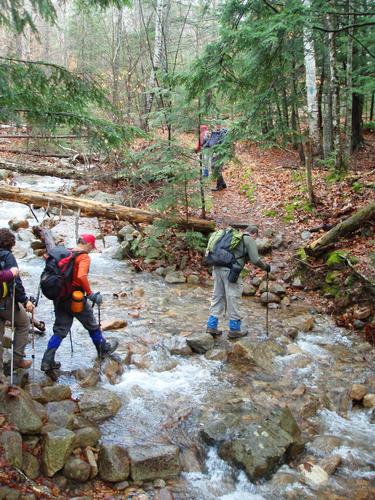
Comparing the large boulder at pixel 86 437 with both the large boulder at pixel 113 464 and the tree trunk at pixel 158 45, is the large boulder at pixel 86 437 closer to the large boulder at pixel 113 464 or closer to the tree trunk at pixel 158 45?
the large boulder at pixel 113 464

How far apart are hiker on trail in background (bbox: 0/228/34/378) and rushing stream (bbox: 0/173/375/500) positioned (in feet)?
2.46

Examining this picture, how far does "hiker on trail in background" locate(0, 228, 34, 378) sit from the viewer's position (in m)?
5.27

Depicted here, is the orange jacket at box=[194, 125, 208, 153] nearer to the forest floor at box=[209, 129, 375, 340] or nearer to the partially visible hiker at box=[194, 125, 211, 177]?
the partially visible hiker at box=[194, 125, 211, 177]

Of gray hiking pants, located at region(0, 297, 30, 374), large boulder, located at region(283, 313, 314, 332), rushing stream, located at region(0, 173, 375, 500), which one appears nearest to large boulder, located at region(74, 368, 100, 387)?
rushing stream, located at region(0, 173, 375, 500)

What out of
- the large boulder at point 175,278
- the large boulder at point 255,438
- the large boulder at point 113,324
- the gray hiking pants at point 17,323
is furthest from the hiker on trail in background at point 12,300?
the large boulder at point 175,278

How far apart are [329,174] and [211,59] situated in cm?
662

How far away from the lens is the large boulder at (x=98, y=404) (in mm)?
5457

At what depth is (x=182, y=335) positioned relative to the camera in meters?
8.01

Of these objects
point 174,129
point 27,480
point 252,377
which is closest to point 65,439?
point 27,480

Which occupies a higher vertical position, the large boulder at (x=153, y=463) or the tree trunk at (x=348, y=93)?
the tree trunk at (x=348, y=93)

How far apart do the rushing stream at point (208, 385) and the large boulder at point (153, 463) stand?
169 mm

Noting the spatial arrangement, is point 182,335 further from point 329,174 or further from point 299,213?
point 329,174

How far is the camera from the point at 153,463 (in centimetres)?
466

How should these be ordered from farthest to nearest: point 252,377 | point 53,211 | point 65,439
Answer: point 53,211 < point 252,377 < point 65,439
